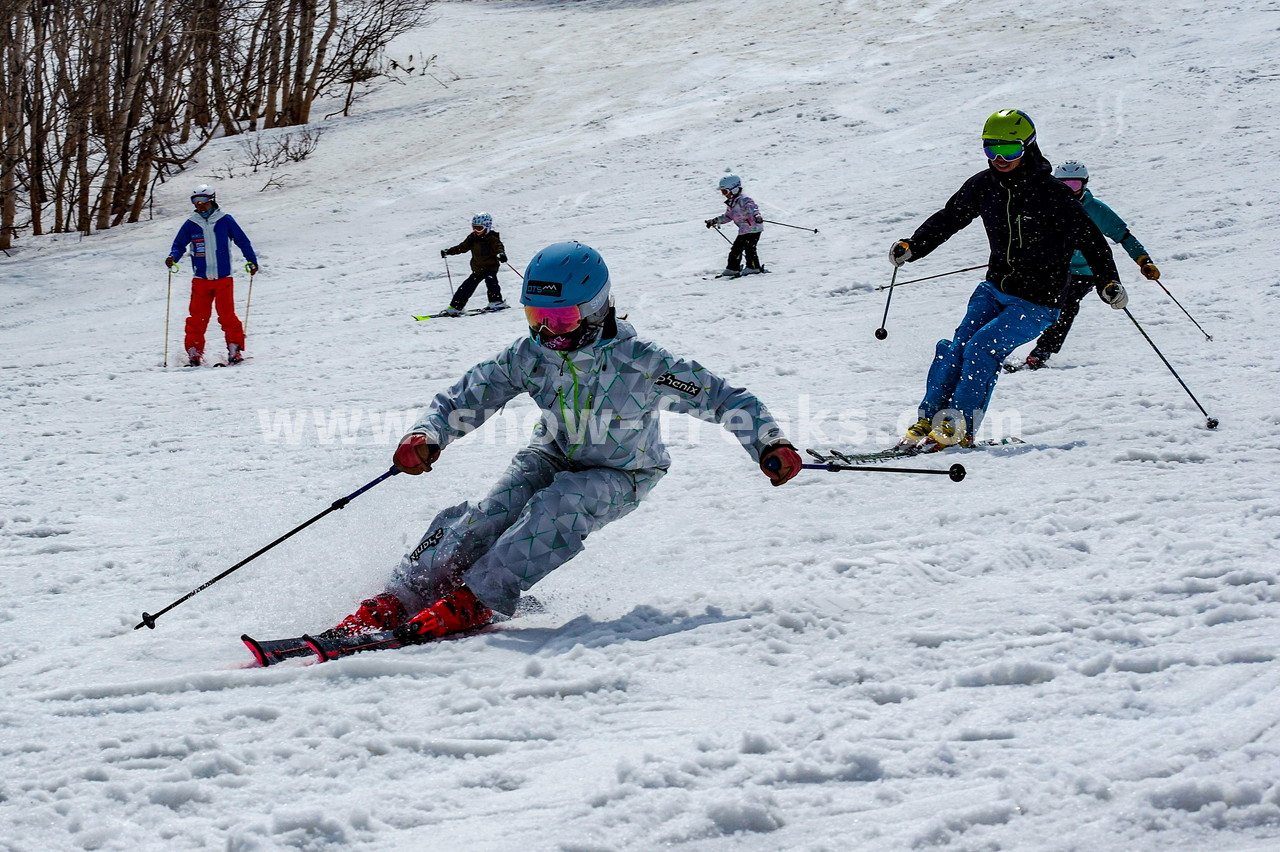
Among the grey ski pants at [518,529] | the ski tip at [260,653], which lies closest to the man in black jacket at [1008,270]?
the grey ski pants at [518,529]

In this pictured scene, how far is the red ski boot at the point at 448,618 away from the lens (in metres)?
3.47

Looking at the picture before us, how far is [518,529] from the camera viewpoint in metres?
3.66

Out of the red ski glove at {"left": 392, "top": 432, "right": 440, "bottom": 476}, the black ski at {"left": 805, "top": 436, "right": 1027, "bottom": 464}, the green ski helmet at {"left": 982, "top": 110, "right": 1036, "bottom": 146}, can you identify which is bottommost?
the black ski at {"left": 805, "top": 436, "right": 1027, "bottom": 464}

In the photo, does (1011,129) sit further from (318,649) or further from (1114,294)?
(318,649)

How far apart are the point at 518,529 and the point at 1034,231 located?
340 cm

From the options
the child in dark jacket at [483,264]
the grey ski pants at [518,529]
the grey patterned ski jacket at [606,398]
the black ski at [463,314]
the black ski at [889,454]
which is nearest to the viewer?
the grey ski pants at [518,529]

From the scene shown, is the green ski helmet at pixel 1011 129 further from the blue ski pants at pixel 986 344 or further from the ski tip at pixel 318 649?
the ski tip at pixel 318 649

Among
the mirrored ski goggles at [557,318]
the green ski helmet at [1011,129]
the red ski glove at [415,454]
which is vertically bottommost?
the red ski glove at [415,454]

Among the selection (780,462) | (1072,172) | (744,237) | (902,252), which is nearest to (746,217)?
(744,237)

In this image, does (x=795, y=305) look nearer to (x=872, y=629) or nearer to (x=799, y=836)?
(x=872, y=629)

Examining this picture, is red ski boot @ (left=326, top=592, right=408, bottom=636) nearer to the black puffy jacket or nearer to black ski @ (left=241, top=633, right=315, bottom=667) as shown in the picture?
black ski @ (left=241, top=633, right=315, bottom=667)

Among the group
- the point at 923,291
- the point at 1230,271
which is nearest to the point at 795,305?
the point at 923,291

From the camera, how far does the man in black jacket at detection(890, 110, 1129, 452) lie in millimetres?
5539

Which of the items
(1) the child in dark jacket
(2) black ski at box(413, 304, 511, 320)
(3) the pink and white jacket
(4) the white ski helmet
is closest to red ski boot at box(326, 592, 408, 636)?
(4) the white ski helmet
